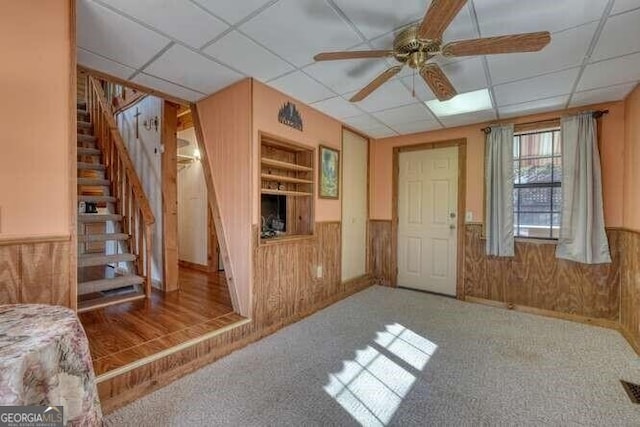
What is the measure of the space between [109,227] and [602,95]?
6.17 metres

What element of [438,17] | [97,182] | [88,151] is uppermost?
[438,17]

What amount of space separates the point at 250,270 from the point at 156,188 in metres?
2.07

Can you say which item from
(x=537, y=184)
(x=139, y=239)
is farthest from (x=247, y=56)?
(x=537, y=184)

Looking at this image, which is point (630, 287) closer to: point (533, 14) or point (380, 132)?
point (533, 14)

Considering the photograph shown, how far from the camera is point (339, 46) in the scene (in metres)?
2.11

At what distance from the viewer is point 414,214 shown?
4.39 metres

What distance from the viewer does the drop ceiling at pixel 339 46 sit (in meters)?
1.72

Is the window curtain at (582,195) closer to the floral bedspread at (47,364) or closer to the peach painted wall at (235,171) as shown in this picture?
the peach painted wall at (235,171)

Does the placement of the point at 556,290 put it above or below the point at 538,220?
below

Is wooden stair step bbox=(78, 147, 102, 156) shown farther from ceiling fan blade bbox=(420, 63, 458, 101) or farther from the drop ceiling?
ceiling fan blade bbox=(420, 63, 458, 101)

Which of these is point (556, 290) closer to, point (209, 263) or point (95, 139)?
point (209, 263)

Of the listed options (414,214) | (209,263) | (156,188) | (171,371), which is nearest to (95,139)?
(156,188)

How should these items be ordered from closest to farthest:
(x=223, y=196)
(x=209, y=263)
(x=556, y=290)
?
1. (x=223, y=196)
2. (x=556, y=290)
3. (x=209, y=263)

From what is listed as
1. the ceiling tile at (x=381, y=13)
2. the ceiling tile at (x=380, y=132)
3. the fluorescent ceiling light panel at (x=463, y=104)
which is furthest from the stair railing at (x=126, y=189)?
the fluorescent ceiling light panel at (x=463, y=104)
